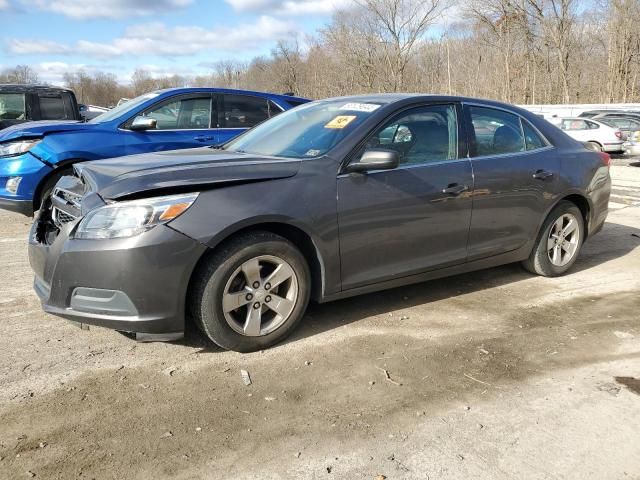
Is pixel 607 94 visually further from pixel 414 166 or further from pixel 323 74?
pixel 414 166

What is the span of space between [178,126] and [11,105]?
16.7 feet

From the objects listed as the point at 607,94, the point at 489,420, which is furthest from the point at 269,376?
the point at 607,94

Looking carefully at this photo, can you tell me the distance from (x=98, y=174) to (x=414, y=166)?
2.13 m

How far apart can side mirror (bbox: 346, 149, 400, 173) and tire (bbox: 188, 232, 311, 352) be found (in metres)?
0.68

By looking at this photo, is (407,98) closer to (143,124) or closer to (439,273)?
(439,273)

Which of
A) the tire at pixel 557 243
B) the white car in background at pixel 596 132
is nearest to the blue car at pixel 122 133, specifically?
the tire at pixel 557 243

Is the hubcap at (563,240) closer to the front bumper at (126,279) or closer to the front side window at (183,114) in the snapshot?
the front bumper at (126,279)

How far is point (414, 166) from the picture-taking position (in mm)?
4074

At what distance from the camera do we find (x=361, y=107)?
4.19 meters

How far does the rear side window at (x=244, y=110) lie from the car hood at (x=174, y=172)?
3693 mm

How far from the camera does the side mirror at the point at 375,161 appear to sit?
3.65 m

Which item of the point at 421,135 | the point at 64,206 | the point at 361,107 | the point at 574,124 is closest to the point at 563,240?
the point at 421,135

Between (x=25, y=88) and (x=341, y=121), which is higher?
(x=25, y=88)

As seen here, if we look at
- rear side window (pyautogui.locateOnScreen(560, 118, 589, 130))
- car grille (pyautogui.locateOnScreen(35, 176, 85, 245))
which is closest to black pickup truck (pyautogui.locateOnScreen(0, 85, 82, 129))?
car grille (pyautogui.locateOnScreen(35, 176, 85, 245))
